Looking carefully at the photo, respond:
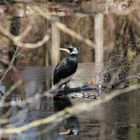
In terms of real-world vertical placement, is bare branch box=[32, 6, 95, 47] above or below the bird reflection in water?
above

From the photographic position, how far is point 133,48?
36.2ft

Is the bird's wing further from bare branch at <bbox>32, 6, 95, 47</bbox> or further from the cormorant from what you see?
bare branch at <bbox>32, 6, 95, 47</bbox>

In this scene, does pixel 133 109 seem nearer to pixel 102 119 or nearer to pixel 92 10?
pixel 102 119

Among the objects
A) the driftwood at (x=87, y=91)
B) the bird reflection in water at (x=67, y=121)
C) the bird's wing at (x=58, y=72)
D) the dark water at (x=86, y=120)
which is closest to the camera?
the dark water at (x=86, y=120)

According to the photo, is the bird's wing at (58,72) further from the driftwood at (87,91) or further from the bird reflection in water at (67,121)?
the bird reflection in water at (67,121)

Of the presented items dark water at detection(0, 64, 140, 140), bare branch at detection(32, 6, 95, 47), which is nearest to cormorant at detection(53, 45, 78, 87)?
dark water at detection(0, 64, 140, 140)

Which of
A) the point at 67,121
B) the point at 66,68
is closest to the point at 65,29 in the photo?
the point at 67,121

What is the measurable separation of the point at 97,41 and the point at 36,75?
12.1 meters

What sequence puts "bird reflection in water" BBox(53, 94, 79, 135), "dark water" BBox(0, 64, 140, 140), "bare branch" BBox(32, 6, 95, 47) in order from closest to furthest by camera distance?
"bare branch" BBox(32, 6, 95, 47) → "dark water" BBox(0, 64, 140, 140) → "bird reflection in water" BBox(53, 94, 79, 135)

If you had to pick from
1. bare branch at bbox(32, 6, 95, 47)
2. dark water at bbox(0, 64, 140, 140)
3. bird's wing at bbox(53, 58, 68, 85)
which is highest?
bare branch at bbox(32, 6, 95, 47)

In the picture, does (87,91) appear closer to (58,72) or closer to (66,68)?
(58,72)

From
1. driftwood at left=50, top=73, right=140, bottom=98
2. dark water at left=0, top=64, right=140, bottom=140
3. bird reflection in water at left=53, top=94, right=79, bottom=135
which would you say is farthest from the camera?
driftwood at left=50, top=73, right=140, bottom=98

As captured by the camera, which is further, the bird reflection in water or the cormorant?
the cormorant

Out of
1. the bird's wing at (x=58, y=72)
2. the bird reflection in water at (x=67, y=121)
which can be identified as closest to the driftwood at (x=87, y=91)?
the bird reflection in water at (x=67, y=121)
